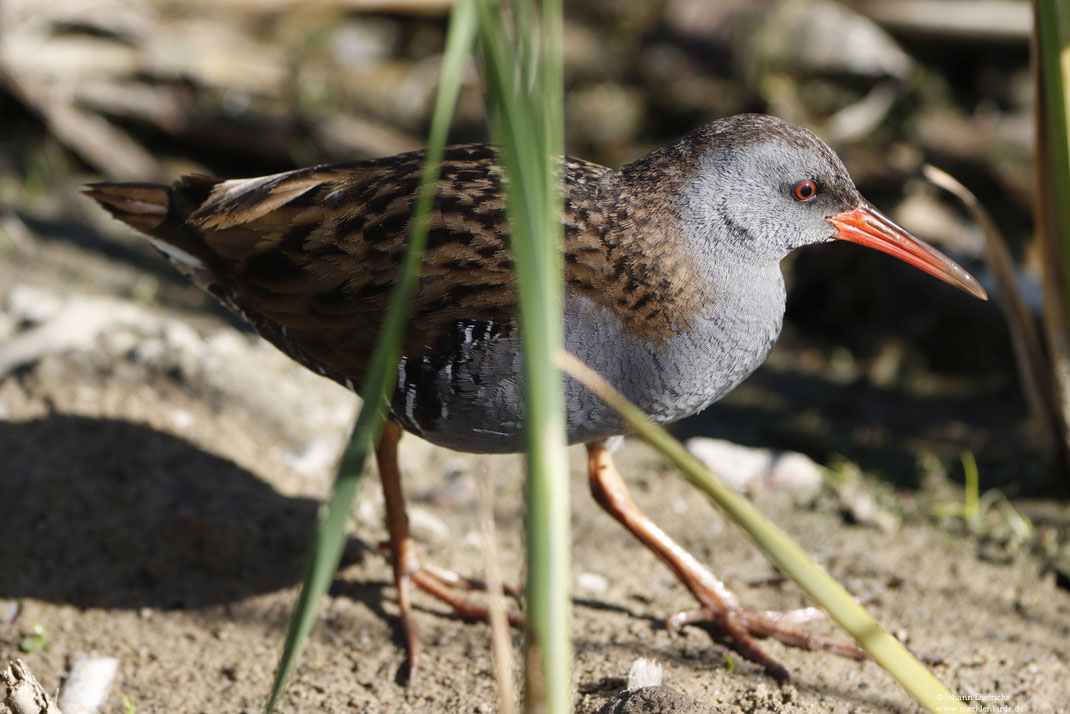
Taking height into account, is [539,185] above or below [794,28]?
below

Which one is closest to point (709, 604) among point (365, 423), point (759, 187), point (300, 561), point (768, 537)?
point (759, 187)

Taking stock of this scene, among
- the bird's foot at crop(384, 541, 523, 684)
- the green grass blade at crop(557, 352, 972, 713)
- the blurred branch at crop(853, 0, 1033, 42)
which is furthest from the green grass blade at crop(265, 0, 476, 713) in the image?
the blurred branch at crop(853, 0, 1033, 42)

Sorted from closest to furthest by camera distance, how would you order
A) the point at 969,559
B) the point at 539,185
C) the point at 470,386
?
the point at 539,185 → the point at 470,386 → the point at 969,559

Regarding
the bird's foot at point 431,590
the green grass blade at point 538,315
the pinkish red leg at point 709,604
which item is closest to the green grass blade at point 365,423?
the green grass blade at point 538,315

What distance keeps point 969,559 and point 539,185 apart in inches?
102

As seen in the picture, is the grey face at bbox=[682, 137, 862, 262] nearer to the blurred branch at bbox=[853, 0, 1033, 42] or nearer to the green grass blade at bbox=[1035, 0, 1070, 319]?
the green grass blade at bbox=[1035, 0, 1070, 319]

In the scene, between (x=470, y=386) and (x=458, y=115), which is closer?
(x=470, y=386)

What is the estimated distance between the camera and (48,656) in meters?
2.93

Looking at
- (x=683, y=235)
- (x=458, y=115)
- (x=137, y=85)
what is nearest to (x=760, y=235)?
(x=683, y=235)

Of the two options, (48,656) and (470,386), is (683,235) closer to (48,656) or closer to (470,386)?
(470,386)

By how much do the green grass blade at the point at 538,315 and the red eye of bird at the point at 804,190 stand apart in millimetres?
1284

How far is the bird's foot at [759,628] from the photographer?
9.35 feet

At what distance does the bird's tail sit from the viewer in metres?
3.06

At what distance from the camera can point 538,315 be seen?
1.39m
